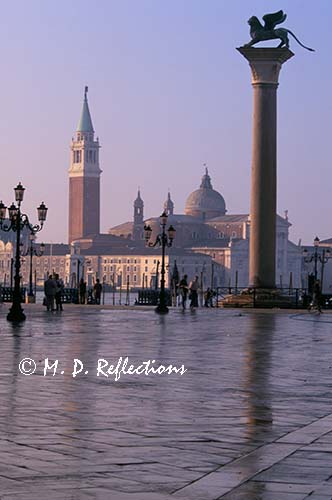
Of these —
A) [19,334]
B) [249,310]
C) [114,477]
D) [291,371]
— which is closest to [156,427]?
[114,477]

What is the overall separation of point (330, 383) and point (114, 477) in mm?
6990

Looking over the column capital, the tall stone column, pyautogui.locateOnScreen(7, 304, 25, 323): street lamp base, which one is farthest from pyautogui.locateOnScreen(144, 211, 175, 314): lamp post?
pyautogui.locateOnScreen(7, 304, 25, 323): street lamp base

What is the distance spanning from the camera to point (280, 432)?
10109 mm

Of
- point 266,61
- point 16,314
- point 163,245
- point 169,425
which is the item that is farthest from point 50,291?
point 169,425

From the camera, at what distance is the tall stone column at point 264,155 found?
43625mm

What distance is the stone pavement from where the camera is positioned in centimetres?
766

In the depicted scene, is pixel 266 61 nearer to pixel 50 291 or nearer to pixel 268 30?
pixel 268 30

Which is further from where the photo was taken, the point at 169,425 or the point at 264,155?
the point at 264,155

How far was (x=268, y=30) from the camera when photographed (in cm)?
4556

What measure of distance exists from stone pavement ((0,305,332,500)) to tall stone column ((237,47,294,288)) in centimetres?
2321

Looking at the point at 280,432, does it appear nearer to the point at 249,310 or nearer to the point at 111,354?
the point at 111,354

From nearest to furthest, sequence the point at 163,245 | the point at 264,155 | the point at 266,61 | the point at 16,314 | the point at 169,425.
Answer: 1. the point at 169,425
2. the point at 16,314
3. the point at 264,155
4. the point at 266,61
5. the point at 163,245

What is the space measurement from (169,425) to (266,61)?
34.4 metres

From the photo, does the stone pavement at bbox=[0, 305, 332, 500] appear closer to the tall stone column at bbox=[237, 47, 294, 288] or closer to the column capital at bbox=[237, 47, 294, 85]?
the tall stone column at bbox=[237, 47, 294, 288]
